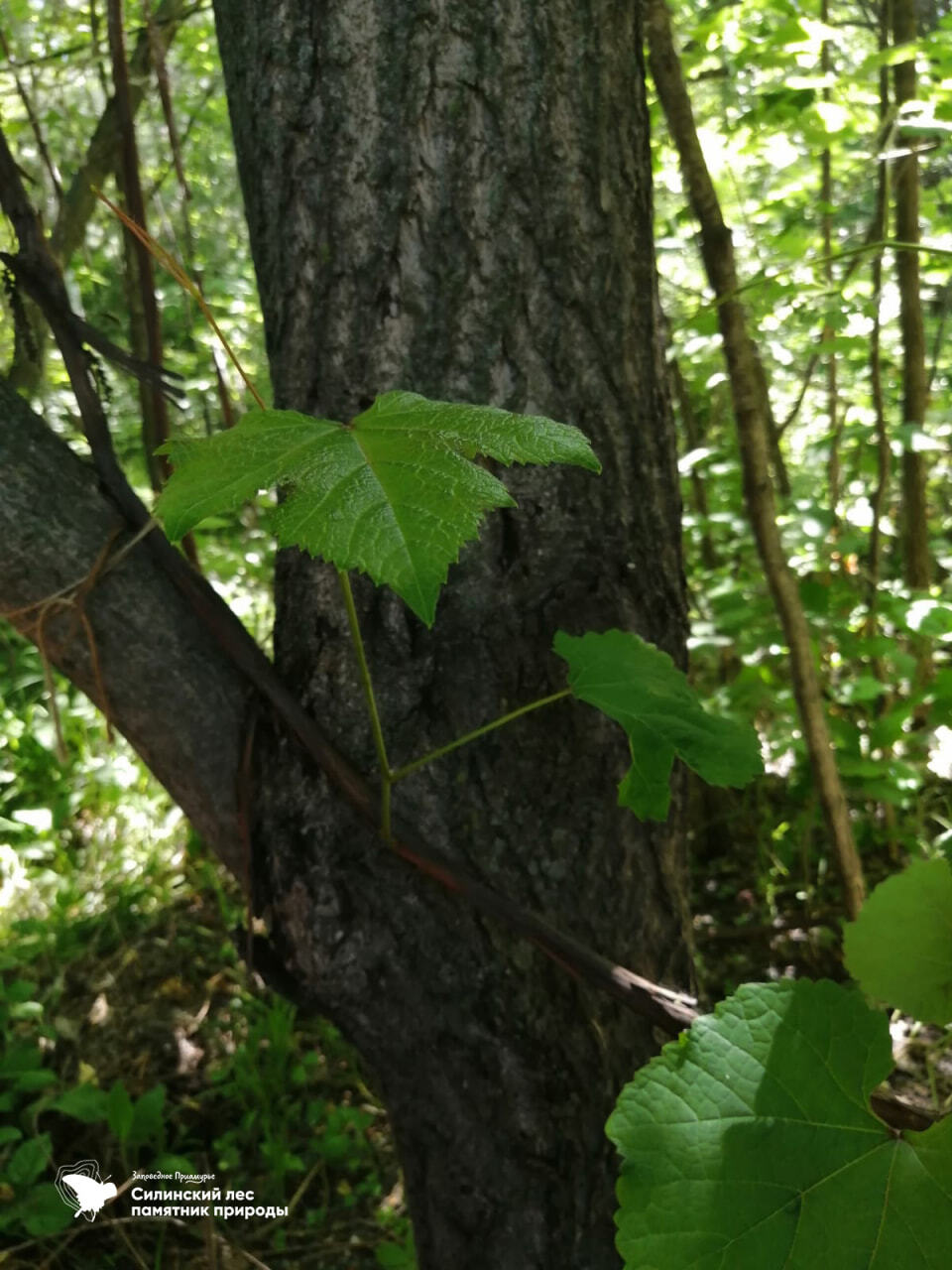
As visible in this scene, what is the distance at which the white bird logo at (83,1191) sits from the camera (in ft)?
4.67

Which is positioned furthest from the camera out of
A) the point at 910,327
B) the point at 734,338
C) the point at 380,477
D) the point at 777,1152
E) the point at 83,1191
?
the point at 910,327

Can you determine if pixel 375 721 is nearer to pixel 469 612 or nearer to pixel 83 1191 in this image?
pixel 469 612

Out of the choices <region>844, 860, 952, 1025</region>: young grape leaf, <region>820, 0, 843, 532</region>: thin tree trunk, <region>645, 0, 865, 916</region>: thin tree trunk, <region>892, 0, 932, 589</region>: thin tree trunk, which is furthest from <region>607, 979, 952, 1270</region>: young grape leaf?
<region>892, 0, 932, 589</region>: thin tree trunk

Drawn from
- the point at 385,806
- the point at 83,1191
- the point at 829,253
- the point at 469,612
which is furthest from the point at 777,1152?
the point at 829,253

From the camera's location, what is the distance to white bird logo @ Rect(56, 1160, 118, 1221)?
4.67 feet

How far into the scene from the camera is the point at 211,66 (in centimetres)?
356

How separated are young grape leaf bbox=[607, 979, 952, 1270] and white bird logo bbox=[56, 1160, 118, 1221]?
101 centimetres

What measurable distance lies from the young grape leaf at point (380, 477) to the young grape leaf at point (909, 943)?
1.80ft

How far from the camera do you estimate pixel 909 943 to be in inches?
34.3

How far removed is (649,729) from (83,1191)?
1.21m

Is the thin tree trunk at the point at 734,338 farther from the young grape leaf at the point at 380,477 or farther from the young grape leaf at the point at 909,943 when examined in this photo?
the young grape leaf at the point at 380,477

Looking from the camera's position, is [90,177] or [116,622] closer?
[116,622]

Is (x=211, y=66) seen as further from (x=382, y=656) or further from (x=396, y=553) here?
(x=396, y=553)

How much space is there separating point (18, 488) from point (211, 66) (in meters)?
3.31
